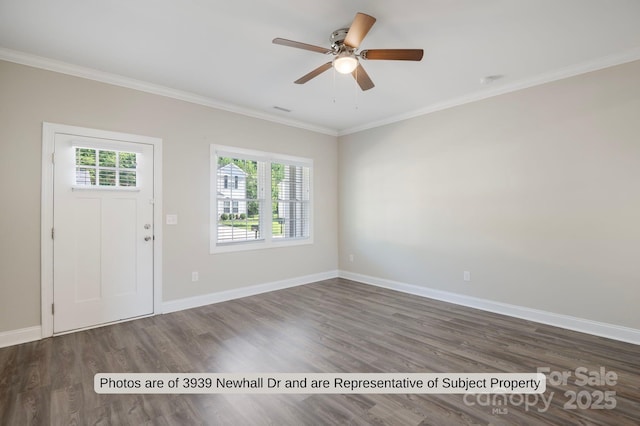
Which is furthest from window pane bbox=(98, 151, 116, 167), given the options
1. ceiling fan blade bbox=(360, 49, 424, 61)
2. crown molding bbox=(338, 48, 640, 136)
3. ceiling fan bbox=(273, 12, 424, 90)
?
crown molding bbox=(338, 48, 640, 136)

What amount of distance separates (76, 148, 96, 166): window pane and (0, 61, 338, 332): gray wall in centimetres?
29

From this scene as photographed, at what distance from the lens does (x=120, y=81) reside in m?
3.48

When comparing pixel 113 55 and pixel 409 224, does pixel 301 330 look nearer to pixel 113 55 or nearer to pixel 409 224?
pixel 409 224

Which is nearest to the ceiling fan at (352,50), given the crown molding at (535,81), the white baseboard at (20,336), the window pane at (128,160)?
the crown molding at (535,81)

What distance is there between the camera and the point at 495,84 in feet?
12.2

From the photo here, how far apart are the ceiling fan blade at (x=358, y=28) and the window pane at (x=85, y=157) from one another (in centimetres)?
307

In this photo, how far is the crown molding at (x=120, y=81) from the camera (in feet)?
9.71

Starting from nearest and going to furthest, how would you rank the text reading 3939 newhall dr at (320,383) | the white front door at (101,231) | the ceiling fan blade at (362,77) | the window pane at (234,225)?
the text reading 3939 newhall dr at (320,383)
the ceiling fan blade at (362,77)
the white front door at (101,231)
the window pane at (234,225)

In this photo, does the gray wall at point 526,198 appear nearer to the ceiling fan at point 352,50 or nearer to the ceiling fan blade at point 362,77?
the ceiling fan blade at point 362,77

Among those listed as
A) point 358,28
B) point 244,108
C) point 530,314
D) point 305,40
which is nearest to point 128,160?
point 244,108

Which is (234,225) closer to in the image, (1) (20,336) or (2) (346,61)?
(1) (20,336)

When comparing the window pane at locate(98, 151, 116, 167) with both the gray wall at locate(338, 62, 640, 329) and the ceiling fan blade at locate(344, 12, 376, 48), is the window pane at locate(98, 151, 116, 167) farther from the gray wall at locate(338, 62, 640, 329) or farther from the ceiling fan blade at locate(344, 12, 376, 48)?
the gray wall at locate(338, 62, 640, 329)

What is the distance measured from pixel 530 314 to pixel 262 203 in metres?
4.03

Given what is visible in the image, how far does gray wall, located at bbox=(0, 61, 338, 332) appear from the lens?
9.65ft
